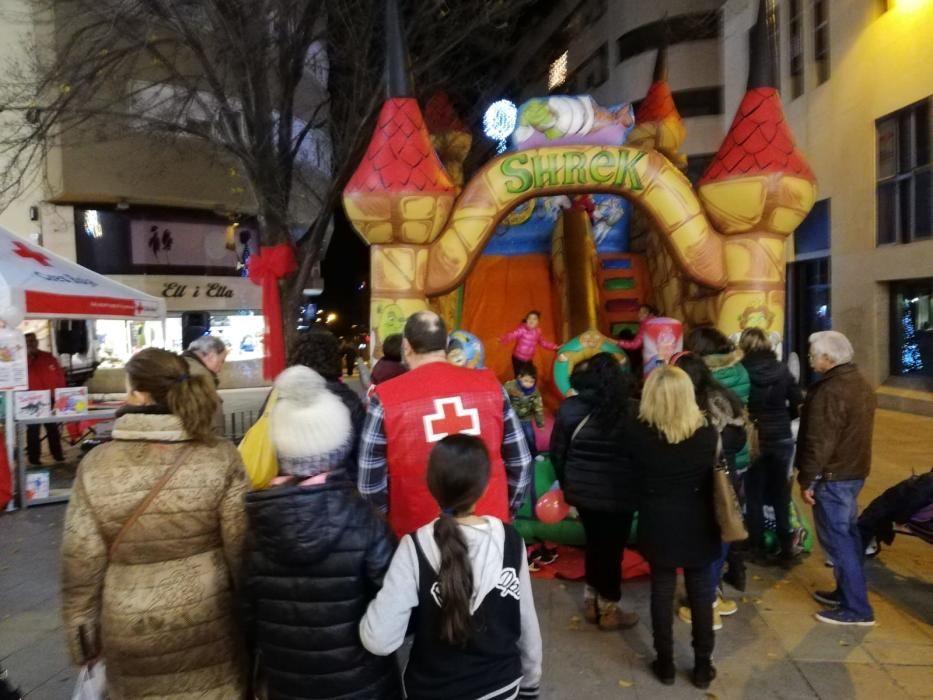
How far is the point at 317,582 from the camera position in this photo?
6.70 ft

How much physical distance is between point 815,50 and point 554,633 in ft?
48.8

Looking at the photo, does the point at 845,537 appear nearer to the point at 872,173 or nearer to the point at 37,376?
the point at 37,376

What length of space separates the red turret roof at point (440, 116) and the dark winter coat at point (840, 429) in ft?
26.7

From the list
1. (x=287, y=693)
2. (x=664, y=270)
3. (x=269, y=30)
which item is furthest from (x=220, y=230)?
(x=287, y=693)

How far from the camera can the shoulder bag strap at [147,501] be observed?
218 centimetres

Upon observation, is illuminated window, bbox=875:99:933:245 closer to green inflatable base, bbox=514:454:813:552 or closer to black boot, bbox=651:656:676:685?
green inflatable base, bbox=514:454:813:552

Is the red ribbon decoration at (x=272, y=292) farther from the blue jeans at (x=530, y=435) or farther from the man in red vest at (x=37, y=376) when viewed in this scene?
the blue jeans at (x=530, y=435)

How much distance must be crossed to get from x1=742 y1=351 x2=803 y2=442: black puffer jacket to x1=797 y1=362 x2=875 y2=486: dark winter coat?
2.69ft

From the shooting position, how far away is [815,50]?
1483 cm

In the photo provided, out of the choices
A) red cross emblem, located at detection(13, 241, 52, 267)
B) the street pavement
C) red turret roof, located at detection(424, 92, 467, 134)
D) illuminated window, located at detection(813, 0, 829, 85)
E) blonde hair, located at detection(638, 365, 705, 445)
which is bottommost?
the street pavement

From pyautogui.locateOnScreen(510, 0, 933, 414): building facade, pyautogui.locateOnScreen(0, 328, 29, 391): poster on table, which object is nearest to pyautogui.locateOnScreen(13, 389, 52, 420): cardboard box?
pyautogui.locateOnScreen(0, 328, 29, 391): poster on table

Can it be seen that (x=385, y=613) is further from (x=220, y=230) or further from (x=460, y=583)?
(x=220, y=230)

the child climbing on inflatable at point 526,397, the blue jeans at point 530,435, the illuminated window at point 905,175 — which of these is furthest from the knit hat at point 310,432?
the illuminated window at point 905,175

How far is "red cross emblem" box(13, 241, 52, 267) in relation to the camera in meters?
7.53
